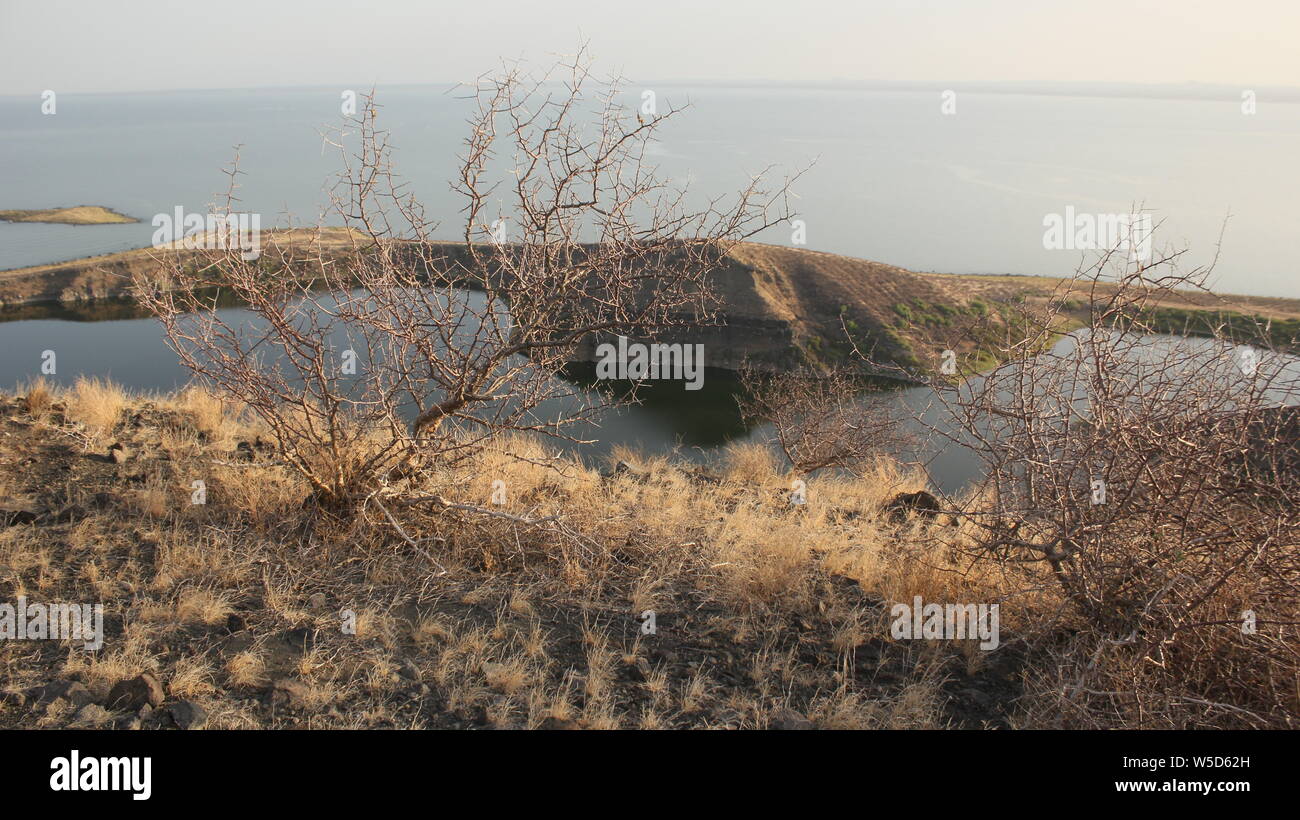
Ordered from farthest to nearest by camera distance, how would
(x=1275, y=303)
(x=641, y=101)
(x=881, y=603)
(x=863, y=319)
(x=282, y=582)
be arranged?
(x=1275, y=303), (x=863, y=319), (x=641, y=101), (x=881, y=603), (x=282, y=582)

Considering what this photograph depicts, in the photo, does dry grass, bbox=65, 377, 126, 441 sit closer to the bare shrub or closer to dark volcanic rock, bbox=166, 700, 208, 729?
dark volcanic rock, bbox=166, 700, 208, 729

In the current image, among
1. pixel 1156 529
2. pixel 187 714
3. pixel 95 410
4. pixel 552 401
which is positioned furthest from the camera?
pixel 552 401

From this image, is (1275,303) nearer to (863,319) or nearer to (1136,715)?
(863,319)

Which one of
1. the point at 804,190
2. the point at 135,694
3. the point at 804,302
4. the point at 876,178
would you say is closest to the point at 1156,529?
the point at 135,694

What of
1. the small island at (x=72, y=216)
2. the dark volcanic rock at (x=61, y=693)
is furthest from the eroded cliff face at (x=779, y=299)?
the dark volcanic rock at (x=61, y=693)

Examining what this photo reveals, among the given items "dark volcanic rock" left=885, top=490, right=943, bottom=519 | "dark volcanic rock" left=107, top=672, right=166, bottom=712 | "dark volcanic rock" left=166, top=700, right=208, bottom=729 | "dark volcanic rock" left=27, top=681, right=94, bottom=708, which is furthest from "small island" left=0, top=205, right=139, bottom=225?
"dark volcanic rock" left=166, top=700, right=208, bottom=729

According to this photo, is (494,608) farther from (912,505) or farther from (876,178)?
(876,178)
